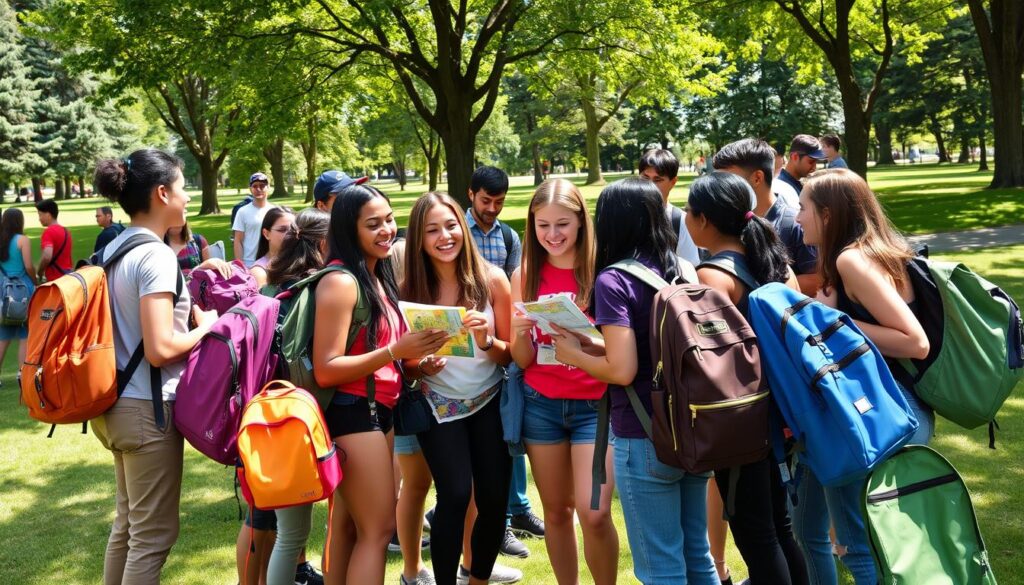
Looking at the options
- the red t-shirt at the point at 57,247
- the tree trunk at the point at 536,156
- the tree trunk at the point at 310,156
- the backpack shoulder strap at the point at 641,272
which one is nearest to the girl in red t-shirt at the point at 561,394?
the backpack shoulder strap at the point at 641,272

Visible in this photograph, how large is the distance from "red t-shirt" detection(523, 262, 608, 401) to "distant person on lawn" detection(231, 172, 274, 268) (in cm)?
595

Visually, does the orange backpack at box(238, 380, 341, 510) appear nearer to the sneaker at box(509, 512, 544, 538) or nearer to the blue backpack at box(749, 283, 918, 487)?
the blue backpack at box(749, 283, 918, 487)

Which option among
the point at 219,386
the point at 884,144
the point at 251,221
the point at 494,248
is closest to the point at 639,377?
the point at 219,386

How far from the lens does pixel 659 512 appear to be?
2.91 m

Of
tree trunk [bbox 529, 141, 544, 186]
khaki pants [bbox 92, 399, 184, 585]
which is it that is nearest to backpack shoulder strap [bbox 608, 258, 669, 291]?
khaki pants [bbox 92, 399, 184, 585]

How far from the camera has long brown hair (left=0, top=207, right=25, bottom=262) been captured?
9.06 metres

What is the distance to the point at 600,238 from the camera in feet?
10.1

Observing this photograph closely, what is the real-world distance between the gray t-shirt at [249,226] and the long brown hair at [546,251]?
19.5 ft

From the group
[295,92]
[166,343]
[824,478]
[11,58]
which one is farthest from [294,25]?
[11,58]

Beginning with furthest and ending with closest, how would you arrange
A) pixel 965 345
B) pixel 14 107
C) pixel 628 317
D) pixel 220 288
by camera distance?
pixel 14 107, pixel 220 288, pixel 965 345, pixel 628 317

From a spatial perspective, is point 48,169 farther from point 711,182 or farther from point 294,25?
point 711,182

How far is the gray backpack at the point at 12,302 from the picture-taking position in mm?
8586

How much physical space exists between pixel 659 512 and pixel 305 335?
151 cm

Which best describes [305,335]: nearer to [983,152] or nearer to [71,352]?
[71,352]
